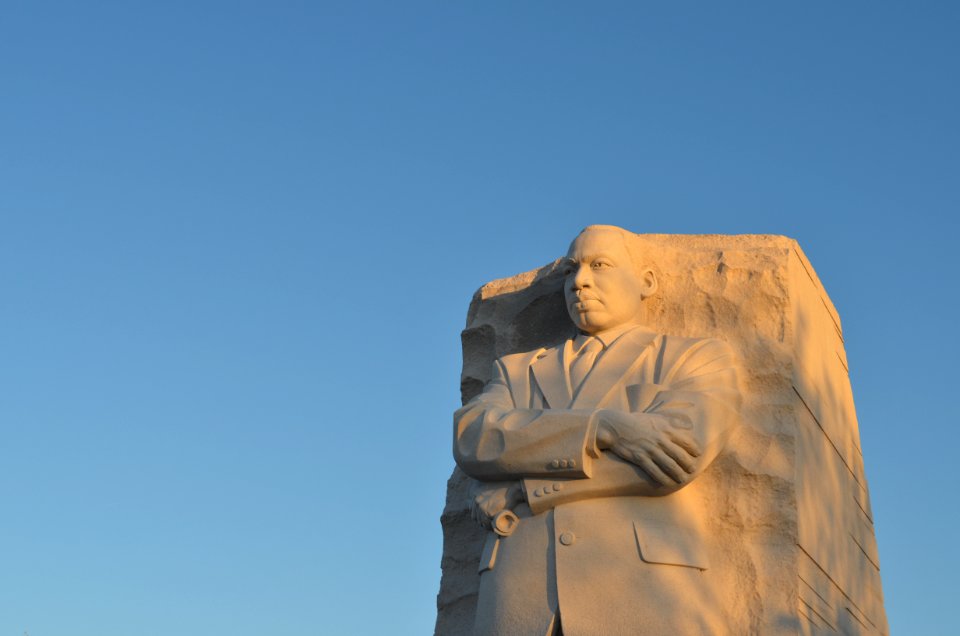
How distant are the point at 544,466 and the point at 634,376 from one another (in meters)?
0.74

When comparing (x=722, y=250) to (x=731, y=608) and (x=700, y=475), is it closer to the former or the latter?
(x=700, y=475)

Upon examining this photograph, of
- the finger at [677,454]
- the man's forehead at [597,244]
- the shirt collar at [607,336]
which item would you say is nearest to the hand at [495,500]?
the finger at [677,454]

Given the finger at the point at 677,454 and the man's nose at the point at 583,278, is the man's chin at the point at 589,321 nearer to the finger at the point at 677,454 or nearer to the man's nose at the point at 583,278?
the man's nose at the point at 583,278

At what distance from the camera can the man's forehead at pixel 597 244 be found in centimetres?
703

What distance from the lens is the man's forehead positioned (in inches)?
277

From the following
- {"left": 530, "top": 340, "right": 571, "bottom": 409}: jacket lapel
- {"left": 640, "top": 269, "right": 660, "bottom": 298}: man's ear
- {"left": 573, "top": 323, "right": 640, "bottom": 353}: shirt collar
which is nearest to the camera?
{"left": 530, "top": 340, "right": 571, "bottom": 409}: jacket lapel

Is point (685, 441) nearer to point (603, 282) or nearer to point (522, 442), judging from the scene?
point (522, 442)

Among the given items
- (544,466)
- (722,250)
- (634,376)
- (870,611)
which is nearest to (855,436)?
(870,611)

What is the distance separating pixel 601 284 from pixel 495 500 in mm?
1357

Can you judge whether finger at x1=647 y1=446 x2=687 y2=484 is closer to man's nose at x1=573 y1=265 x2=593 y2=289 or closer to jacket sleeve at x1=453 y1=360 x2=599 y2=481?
jacket sleeve at x1=453 y1=360 x2=599 y2=481

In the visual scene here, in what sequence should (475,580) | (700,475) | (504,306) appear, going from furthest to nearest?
(504,306) < (475,580) < (700,475)

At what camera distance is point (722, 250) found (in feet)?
24.1

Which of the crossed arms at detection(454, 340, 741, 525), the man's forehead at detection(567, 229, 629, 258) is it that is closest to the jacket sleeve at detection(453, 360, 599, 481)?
the crossed arms at detection(454, 340, 741, 525)

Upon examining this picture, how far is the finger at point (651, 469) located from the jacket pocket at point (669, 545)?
209 mm
